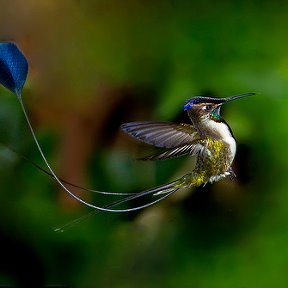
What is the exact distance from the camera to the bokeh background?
3.14 feet

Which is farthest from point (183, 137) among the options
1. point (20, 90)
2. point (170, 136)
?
point (20, 90)

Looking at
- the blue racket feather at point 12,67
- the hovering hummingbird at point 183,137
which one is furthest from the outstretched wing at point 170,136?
the blue racket feather at point 12,67

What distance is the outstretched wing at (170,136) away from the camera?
35.5 inches

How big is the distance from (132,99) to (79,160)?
0.35ft

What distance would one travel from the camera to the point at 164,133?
901mm

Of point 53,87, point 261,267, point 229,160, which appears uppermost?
point 53,87

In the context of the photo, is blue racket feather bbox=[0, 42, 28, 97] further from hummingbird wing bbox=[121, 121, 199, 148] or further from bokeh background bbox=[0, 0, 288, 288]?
hummingbird wing bbox=[121, 121, 199, 148]

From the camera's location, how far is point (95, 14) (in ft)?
3.14

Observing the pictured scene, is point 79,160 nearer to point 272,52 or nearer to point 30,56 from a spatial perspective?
point 30,56

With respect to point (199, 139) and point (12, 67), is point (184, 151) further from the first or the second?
point (12, 67)

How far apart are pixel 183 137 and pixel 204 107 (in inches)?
2.1

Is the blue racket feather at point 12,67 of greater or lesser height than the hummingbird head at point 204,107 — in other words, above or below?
above

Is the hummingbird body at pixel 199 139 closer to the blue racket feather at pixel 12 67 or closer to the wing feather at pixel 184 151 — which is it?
the wing feather at pixel 184 151

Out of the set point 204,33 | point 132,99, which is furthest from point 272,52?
point 132,99
